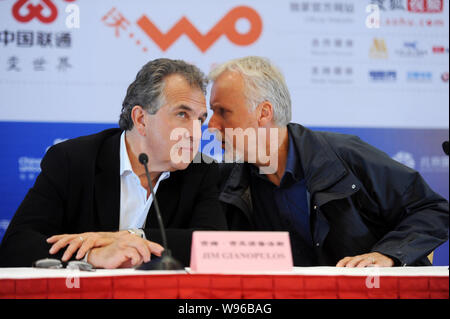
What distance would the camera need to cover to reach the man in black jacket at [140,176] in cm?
202

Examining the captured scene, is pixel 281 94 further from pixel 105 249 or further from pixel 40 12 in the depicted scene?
pixel 40 12

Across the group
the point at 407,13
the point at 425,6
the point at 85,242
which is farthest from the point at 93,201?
the point at 425,6

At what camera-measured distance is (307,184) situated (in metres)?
2.29

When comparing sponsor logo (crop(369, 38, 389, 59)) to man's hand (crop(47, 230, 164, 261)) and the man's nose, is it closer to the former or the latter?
the man's nose

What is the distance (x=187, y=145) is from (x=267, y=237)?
2.80 feet

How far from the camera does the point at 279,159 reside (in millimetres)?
2465

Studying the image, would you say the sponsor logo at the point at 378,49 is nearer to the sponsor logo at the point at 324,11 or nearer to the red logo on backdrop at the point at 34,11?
the sponsor logo at the point at 324,11

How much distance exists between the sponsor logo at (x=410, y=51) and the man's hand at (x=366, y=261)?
6.06ft

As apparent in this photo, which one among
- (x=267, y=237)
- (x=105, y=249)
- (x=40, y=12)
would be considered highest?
(x=40, y=12)

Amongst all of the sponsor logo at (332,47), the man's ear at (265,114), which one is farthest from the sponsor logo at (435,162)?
the man's ear at (265,114)

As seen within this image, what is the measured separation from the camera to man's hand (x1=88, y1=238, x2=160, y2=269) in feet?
5.28

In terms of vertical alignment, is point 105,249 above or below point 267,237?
below
